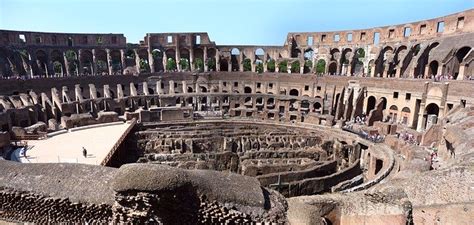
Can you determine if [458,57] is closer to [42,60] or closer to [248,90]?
[248,90]

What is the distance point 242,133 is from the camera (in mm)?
24047

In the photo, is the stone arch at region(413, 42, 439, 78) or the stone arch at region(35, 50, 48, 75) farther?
the stone arch at region(35, 50, 48, 75)

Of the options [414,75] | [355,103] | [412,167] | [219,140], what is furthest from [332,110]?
[412,167]

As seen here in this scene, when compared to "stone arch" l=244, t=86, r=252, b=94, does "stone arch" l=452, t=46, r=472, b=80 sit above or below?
above

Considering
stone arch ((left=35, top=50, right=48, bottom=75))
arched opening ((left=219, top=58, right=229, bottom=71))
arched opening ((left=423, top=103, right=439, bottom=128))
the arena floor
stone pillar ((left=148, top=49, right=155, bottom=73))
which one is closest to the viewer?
the arena floor

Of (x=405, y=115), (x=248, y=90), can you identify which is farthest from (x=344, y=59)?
(x=405, y=115)

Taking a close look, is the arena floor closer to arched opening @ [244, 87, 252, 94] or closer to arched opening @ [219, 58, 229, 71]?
arched opening @ [244, 87, 252, 94]

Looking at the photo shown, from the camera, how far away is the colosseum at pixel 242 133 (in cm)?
762

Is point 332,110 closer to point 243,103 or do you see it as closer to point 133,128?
point 243,103

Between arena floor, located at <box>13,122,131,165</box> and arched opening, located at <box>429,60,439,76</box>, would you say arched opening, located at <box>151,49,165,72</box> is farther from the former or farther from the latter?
arched opening, located at <box>429,60,439,76</box>

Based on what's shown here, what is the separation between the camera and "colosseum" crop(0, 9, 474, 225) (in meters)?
7.62

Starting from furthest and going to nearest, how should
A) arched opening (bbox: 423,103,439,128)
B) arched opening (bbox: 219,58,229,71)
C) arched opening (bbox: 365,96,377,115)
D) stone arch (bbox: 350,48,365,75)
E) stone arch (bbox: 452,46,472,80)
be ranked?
1. arched opening (bbox: 219,58,229,71)
2. stone arch (bbox: 350,48,365,75)
3. arched opening (bbox: 365,96,377,115)
4. stone arch (bbox: 452,46,472,80)
5. arched opening (bbox: 423,103,439,128)

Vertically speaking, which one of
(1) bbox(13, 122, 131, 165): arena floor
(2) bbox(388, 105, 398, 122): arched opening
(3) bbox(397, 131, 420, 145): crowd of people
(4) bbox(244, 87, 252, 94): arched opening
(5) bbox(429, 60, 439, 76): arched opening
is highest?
(5) bbox(429, 60, 439, 76): arched opening

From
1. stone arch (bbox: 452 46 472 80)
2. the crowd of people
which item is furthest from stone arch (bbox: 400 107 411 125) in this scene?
stone arch (bbox: 452 46 472 80)
